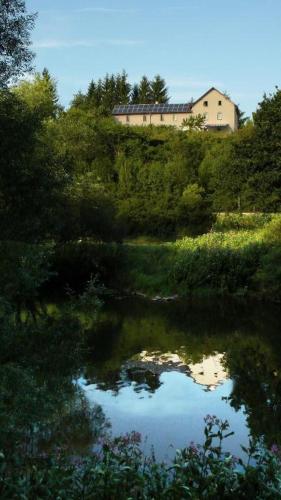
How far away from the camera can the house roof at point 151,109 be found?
252 feet

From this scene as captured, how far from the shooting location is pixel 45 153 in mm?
12922

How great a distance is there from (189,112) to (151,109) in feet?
16.6

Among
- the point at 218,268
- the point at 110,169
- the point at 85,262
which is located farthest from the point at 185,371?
the point at 110,169

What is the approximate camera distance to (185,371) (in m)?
16.7

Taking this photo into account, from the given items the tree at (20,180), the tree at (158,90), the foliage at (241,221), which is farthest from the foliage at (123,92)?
the tree at (20,180)

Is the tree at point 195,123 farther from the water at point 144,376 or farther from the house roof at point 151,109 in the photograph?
the water at point 144,376

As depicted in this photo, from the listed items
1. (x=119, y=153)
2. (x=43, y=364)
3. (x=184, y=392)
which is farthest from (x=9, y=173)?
(x=119, y=153)

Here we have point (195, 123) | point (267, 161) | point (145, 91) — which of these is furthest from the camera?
point (145, 91)

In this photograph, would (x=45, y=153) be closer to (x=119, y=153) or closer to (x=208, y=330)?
(x=208, y=330)

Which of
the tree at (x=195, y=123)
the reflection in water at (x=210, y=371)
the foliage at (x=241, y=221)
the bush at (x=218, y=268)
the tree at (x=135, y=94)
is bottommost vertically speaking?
the reflection in water at (x=210, y=371)

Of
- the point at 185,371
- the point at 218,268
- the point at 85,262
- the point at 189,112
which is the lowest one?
the point at 185,371

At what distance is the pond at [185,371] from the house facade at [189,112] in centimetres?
5316

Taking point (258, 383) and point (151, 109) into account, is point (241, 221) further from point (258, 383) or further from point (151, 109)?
point (151, 109)

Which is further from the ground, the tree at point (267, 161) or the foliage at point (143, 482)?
the tree at point (267, 161)
